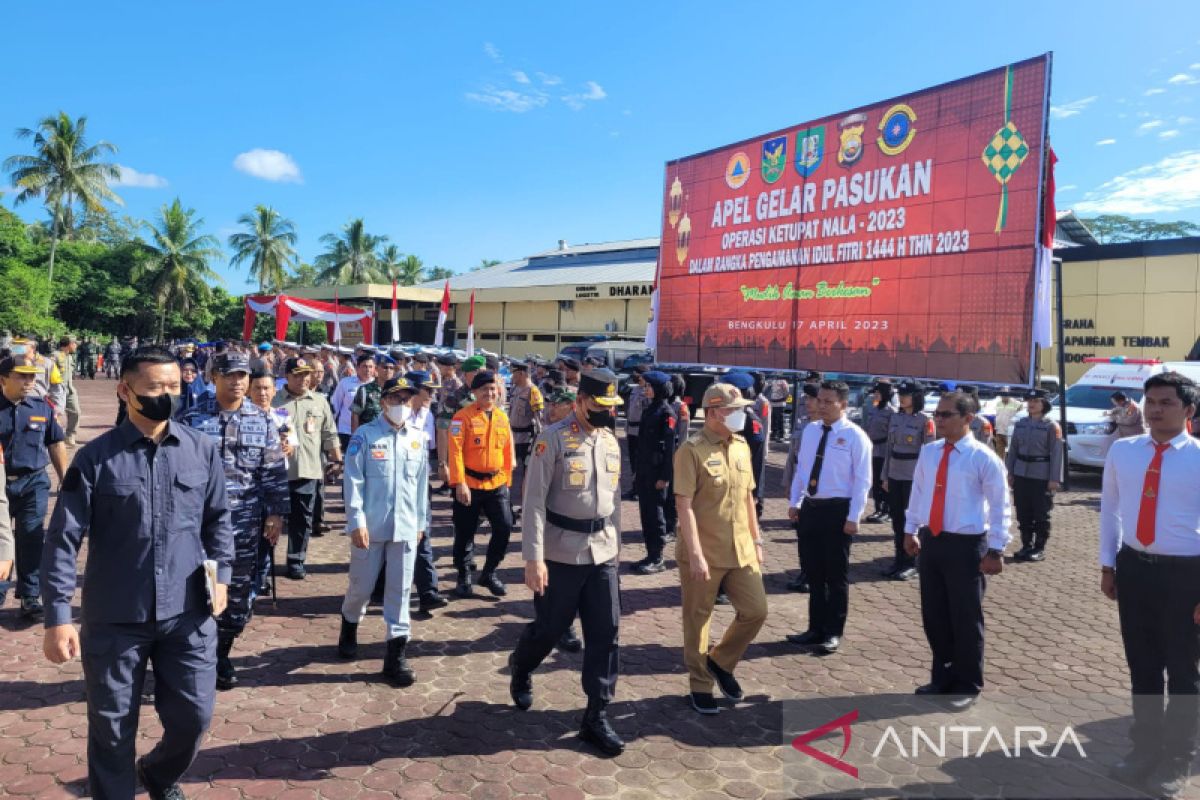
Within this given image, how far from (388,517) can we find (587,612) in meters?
1.52

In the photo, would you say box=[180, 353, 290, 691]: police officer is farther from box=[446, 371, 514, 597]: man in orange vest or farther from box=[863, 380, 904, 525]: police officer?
box=[863, 380, 904, 525]: police officer

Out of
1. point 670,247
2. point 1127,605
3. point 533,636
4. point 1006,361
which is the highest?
point 670,247

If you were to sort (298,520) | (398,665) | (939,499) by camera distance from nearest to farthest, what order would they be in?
(398,665), (939,499), (298,520)

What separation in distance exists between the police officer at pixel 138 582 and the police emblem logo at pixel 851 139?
43.0ft

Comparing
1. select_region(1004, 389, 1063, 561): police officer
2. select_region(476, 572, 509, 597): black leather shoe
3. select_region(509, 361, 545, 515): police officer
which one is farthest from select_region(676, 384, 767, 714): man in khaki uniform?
select_region(1004, 389, 1063, 561): police officer

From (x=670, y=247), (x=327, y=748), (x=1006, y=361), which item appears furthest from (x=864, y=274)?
(x=327, y=748)

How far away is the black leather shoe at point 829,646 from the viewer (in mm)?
5473

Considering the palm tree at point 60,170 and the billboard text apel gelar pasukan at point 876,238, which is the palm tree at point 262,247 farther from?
the billboard text apel gelar pasukan at point 876,238

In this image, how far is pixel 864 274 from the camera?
1361 cm

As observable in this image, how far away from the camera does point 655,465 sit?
7.72m

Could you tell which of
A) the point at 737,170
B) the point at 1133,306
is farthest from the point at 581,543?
the point at 1133,306

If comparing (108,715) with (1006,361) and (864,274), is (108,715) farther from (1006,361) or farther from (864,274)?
(864,274)

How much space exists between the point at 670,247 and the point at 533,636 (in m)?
14.9

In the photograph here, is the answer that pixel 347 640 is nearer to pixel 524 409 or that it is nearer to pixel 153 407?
pixel 153 407
